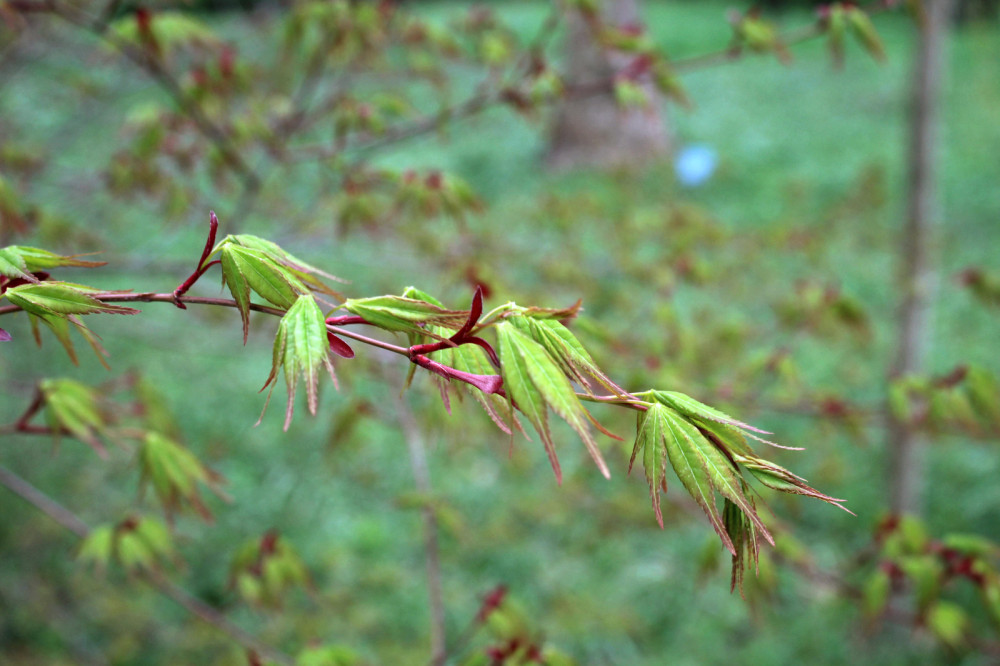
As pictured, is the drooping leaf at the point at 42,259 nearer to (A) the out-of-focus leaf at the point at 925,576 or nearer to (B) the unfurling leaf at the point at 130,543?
(B) the unfurling leaf at the point at 130,543

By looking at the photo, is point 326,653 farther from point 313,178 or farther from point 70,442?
point 313,178

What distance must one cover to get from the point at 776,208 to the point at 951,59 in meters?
4.94

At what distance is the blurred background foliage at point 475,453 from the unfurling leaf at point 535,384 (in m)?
0.92

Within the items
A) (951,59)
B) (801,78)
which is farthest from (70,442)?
(951,59)

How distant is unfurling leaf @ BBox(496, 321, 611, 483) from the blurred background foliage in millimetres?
916

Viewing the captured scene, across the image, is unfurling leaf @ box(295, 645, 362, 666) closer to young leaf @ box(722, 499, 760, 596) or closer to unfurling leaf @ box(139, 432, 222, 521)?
unfurling leaf @ box(139, 432, 222, 521)

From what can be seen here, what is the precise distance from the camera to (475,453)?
168 inches

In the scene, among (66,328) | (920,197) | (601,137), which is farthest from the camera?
(601,137)

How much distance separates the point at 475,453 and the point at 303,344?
3.64 m

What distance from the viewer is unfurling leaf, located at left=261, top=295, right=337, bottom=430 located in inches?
26.7

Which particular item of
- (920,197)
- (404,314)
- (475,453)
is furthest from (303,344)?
(475,453)

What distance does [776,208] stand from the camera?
677cm

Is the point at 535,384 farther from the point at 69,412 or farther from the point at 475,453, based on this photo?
the point at 475,453

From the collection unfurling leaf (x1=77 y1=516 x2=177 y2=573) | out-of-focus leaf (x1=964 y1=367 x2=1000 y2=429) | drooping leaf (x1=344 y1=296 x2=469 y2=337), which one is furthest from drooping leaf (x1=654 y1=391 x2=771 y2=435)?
out-of-focus leaf (x1=964 y1=367 x2=1000 y2=429)
